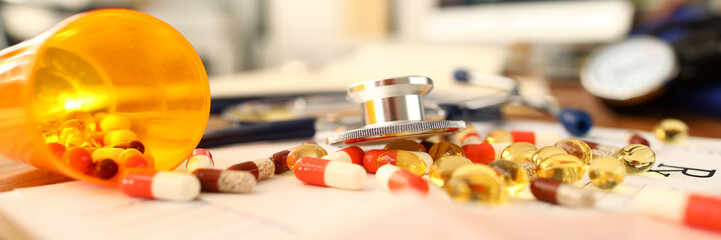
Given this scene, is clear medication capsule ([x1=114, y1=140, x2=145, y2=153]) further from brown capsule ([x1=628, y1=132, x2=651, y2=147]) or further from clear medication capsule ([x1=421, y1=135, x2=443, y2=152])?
brown capsule ([x1=628, y1=132, x2=651, y2=147])

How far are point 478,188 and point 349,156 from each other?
0.82 ft

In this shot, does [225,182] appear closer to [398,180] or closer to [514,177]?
[398,180]

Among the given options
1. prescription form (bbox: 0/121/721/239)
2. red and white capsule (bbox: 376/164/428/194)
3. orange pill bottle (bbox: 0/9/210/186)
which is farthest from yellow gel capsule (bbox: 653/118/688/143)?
orange pill bottle (bbox: 0/9/210/186)

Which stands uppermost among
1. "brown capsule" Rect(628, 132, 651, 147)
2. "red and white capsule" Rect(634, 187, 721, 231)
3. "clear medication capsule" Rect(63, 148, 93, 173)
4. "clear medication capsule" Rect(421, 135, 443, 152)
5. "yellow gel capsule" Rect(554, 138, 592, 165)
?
"clear medication capsule" Rect(63, 148, 93, 173)

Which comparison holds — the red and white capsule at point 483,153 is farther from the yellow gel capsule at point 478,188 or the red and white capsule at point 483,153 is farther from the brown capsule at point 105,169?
the brown capsule at point 105,169

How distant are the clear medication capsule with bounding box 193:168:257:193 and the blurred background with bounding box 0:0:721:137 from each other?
96 cm

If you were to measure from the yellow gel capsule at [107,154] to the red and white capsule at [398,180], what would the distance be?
351mm

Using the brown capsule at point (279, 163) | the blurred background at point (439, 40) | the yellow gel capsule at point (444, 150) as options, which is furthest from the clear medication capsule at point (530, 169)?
the blurred background at point (439, 40)

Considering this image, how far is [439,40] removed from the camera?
10.6ft

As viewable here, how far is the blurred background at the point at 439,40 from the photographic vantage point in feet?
4.75

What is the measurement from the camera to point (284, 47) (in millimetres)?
4086

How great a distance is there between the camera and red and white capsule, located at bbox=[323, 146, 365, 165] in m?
0.69

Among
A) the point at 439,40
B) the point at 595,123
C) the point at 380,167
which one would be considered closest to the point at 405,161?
the point at 380,167

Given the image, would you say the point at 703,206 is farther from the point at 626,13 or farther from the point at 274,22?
the point at 274,22
